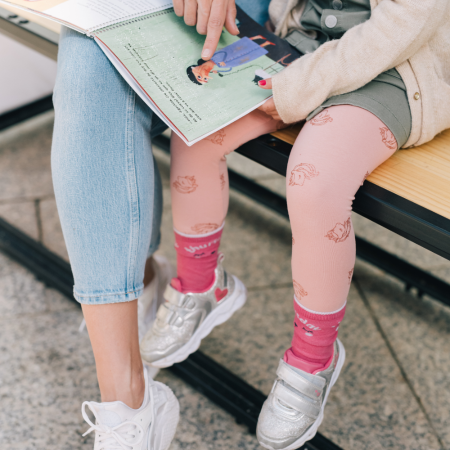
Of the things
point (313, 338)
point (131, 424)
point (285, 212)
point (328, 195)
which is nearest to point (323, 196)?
point (328, 195)

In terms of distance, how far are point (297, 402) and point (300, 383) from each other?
0.03 meters

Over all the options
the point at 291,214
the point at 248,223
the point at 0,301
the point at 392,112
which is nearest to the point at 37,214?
the point at 0,301

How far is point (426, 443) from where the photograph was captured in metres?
0.92

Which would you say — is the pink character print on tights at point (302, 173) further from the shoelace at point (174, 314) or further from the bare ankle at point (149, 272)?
the bare ankle at point (149, 272)

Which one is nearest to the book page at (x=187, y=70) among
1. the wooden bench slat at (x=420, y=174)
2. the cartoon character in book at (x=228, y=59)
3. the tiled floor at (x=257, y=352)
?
the cartoon character in book at (x=228, y=59)

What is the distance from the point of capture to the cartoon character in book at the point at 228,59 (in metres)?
0.73

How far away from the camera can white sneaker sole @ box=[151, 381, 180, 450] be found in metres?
0.80

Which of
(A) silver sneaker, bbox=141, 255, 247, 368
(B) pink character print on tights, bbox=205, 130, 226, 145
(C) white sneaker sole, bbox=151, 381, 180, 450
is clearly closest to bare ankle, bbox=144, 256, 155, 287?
(A) silver sneaker, bbox=141, 255, 247, 368

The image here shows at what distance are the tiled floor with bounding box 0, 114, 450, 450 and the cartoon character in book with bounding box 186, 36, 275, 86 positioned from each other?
0.63 m

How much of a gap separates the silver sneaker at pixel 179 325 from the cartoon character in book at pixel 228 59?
0.37 m

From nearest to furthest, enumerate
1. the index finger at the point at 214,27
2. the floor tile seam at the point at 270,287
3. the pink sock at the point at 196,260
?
the index finger at the point at 214,27
the pink sock at the point at 196,260
the floor tile seam at the point at 270,287

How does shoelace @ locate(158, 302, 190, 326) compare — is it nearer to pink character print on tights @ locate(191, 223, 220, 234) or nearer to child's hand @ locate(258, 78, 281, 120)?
pink character print on tights @ locate(191, 223, 220, 234)

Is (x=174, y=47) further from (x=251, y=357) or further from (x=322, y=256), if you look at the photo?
(x=251, y=357)

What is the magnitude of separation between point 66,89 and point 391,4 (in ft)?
1.56
